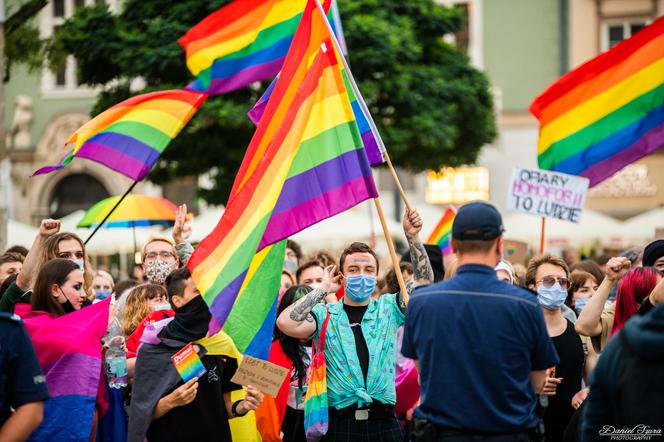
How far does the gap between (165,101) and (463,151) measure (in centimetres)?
1552

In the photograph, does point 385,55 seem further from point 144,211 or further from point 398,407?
point 398,407

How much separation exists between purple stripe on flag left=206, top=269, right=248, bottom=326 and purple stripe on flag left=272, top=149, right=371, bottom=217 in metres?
0.58

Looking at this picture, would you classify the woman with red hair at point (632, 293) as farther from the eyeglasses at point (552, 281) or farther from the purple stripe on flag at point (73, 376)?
the purple stripe on flag at point (73, 376)

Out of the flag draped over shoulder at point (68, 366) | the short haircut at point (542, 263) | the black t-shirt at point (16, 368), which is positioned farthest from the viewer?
the short haircut at point (542, 263)

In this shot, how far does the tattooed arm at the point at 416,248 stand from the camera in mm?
6102

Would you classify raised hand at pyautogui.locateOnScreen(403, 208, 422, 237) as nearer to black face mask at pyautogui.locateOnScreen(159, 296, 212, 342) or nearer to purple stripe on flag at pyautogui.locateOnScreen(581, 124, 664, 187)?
black face mask at pyautogui.locateOnScreen(159, 296, 212, 342)

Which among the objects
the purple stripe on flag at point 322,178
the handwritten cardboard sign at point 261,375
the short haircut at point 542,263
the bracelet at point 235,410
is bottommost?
the bracelet at point 235,410

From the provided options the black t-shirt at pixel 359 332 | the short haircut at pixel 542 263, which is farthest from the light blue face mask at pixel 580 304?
the black t-shirt at pixel 359 332

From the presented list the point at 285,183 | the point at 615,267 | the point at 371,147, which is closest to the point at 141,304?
the point at 285,183

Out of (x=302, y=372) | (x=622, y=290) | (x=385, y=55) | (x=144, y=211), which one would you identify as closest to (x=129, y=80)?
(x=385, y=55)

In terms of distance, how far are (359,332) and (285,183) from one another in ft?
3.24

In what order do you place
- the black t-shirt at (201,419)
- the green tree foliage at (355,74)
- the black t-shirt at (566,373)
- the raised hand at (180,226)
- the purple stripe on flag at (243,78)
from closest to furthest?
the black t-shirt at (201,419), the black t-shirt at (566,373), the raised hand at (180,226), the purple stripe on flag at (243,78), the green tree foliage at (355,74)

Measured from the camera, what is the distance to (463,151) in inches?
945

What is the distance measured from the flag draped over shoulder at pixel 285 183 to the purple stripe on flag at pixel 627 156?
3.05 meters
